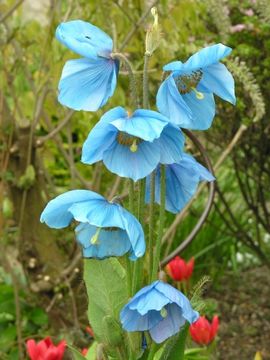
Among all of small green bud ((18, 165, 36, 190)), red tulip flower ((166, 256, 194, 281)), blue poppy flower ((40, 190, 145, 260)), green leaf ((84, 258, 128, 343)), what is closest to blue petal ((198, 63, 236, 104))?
blue poppy flower ((40, 190, 145, 260))

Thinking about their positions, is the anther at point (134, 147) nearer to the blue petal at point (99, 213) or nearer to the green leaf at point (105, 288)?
the blue petal at point (99, 213)

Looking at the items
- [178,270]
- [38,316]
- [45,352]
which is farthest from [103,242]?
[38,316]

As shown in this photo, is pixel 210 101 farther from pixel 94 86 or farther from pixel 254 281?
pixel 254 281

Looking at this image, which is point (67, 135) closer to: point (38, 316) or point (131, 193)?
point (38, 316)

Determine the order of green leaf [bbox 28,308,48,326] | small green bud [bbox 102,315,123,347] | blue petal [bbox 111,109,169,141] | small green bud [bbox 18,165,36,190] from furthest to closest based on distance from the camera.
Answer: green leaf [bbox 28,308,48,326]
small green bud [bbox 18,165,36,190]
small green bud [bbox 102,315,123,347]
blue petal [bbox 111,109,169,141]

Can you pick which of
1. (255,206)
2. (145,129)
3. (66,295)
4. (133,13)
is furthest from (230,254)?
(145,129)

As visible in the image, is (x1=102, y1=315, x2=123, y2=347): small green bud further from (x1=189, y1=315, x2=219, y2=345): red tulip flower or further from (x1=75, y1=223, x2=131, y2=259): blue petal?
(x1=189, y1=315, x2=219, y2=345): red tulip flower
